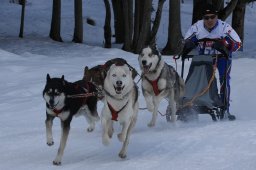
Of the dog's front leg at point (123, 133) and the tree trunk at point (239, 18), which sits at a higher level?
the tree trunk at point (239, 18)

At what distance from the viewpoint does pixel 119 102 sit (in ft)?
20.0

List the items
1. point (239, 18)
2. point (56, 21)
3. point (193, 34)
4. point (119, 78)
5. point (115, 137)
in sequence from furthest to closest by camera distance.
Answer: point (56, 21)
point (239, 18)
point (193, 34)
point (115, 137)
point (119, 78)

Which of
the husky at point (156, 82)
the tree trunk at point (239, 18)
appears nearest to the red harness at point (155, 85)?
the husky at point (156, 82)

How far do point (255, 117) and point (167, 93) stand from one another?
1885mm

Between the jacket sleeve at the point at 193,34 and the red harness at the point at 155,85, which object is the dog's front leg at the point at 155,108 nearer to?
the red harness at the point at 155,85

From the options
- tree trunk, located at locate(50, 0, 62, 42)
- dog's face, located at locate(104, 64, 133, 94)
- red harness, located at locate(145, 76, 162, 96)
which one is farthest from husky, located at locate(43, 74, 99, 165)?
tree trunk, located at locate(50, 0, 62, 42)

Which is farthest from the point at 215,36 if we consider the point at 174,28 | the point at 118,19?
the point at 118,19

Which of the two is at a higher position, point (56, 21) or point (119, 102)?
point (56, 21)

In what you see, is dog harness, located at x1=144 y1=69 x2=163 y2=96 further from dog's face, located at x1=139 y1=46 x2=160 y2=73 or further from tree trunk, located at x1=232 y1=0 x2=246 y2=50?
tree trunk, located at x1=232 y1=0 x2=246 y2=50

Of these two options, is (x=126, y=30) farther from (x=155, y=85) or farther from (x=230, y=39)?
(x=155, y=85)

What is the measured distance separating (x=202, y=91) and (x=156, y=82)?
2.23 ft

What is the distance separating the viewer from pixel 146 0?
19734 mm

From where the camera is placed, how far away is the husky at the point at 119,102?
593 centimetres

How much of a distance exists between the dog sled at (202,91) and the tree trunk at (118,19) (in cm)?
1807
